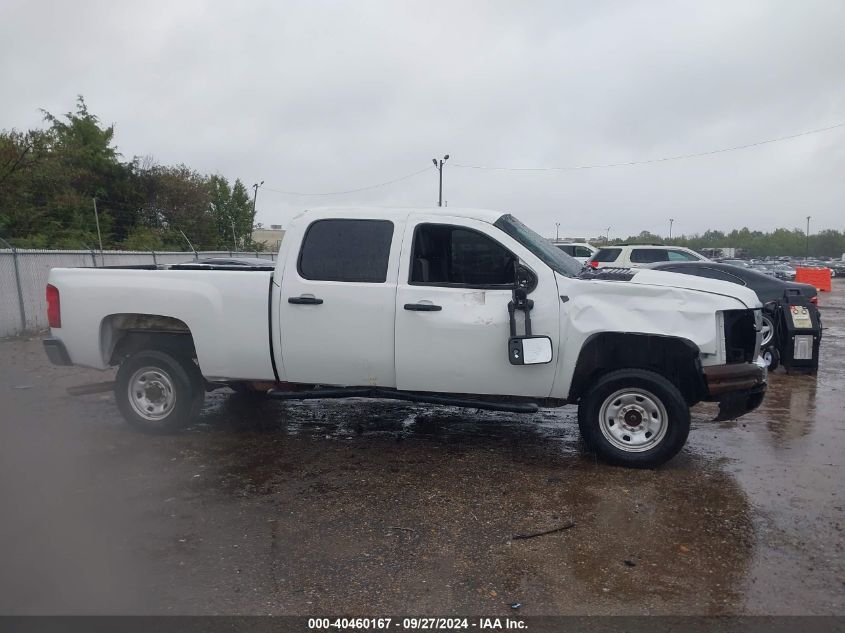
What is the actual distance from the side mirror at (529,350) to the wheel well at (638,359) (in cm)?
32

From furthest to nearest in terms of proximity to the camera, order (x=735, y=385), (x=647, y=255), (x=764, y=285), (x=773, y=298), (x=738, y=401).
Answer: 1. (x=647, y=255)
2. (x=764, y=285)
3. (x=773, y=298)
4. (x=738, y=401)
5. (x=735, y=385)

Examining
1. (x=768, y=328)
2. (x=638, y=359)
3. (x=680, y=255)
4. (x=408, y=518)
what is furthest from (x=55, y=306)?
(x=680, y=255)

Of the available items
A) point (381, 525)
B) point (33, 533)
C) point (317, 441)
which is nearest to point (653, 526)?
point (381, 525)

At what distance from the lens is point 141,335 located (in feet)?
20.2

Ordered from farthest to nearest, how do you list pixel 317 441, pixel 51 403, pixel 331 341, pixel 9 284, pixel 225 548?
pixel 9 284, pixel 51 403, pixel 317 441, pixel 331 341, pixel 225 548

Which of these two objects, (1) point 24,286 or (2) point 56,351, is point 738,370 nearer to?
(2) point 56,351

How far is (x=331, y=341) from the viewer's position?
546 cm

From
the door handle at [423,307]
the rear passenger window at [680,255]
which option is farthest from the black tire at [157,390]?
the rear passenger window at [680,255]

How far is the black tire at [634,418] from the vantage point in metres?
5.07

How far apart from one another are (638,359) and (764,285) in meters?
6.40

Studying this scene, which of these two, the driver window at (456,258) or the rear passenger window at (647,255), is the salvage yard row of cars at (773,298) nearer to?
the driver window at (456,258)

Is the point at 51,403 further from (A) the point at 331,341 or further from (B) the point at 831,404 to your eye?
(B) the point at 831,404

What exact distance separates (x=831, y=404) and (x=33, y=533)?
7.96 m

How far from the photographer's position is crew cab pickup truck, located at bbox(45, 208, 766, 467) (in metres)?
5.10
